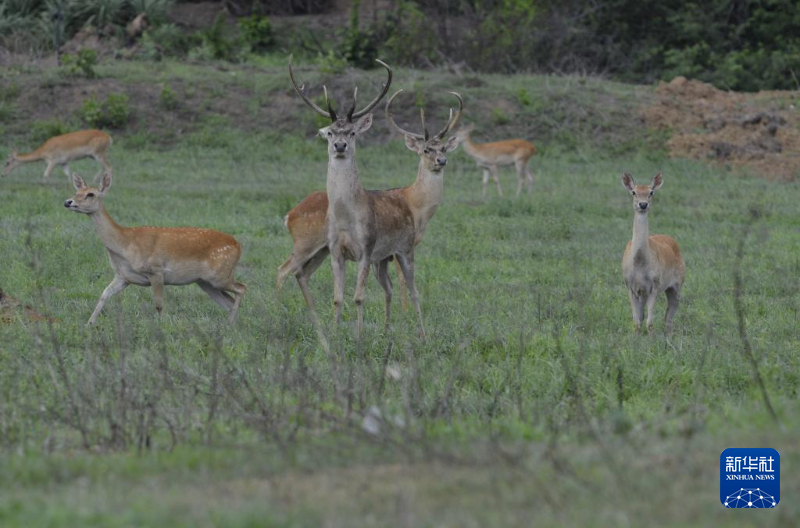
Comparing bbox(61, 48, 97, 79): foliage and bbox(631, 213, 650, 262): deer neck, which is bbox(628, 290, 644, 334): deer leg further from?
bbox(61, 48, 97, 79): foliage

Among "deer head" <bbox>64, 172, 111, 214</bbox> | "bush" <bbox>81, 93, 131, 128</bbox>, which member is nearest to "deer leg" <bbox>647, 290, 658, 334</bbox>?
"deer head" <bbox>64, 172, 111, 214</bbox>

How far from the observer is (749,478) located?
5145 millimetres

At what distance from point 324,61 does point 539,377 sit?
18.5 metres

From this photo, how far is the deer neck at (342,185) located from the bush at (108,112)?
13120mm

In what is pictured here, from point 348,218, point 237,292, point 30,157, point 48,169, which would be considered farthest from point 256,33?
point 348,218

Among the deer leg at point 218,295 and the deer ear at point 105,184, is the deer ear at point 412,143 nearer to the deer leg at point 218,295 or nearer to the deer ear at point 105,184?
the deer leg at point 218,295

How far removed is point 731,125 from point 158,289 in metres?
16.3

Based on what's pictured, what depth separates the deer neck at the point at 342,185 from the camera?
35.3 feet

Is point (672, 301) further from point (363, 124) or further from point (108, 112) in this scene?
point (108, 112)

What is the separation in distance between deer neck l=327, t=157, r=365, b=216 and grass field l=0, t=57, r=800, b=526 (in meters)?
1.02

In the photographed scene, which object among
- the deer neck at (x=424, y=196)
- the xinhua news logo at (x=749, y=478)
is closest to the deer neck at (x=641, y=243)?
the deer neck at (x=424, y=196)

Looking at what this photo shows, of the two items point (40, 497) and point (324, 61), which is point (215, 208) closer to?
point (324, 61)

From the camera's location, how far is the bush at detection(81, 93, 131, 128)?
22.9m

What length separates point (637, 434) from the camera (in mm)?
5949
